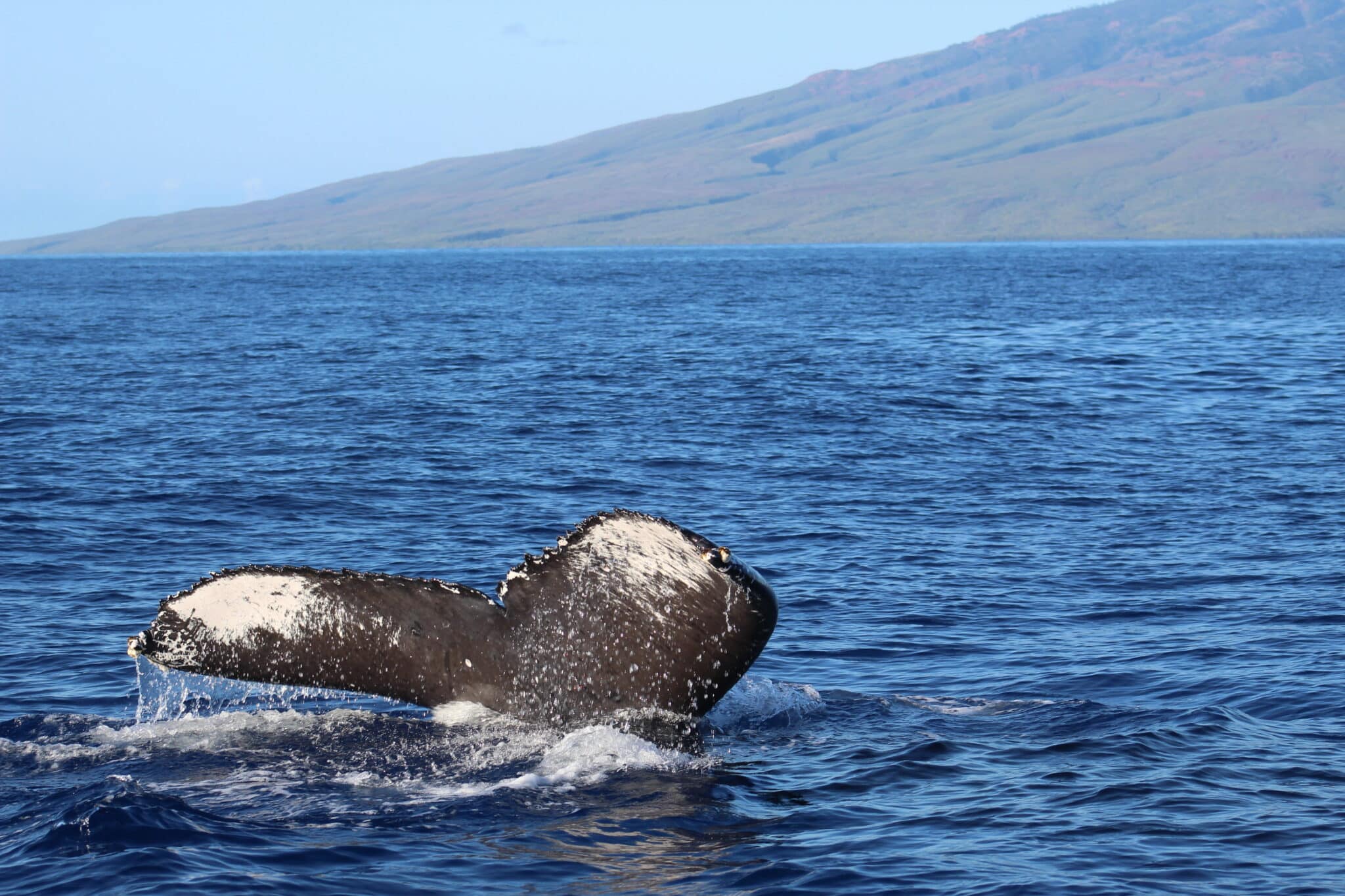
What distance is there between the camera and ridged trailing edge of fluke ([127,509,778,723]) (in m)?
6.12

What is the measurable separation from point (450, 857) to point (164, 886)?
3.96 ft

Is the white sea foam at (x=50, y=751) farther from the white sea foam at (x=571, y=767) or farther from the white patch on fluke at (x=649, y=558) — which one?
the white patch on fluke at (x=649, y=558)

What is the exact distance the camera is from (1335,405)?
2577 centimetres

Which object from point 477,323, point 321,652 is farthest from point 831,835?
point 477,323

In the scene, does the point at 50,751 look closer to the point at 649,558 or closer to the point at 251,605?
the point at 251,605

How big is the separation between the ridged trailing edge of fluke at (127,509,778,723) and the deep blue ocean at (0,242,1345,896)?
52 centimetres

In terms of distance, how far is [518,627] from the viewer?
6.62 meters

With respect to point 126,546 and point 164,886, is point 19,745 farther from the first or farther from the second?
point 126,546

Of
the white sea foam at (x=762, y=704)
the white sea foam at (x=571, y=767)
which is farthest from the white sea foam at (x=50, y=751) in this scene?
the white sea foam at (x=762, y=704)

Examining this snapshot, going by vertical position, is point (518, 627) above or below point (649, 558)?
below

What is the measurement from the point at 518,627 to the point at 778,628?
5194 mm

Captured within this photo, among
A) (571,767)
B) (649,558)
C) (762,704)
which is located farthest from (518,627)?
(762,704)

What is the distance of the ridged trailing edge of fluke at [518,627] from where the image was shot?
612 cm

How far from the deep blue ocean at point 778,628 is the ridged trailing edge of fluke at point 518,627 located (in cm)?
52
